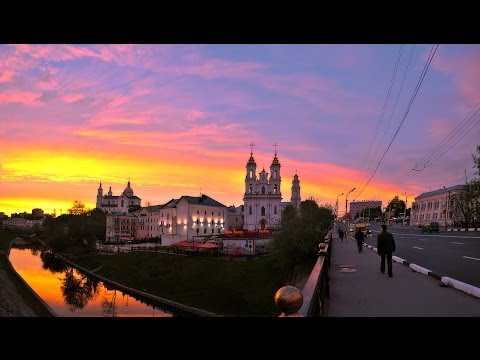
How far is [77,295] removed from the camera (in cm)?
4706

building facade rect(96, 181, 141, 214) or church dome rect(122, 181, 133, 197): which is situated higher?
church dome rect(122, 181, 133, 197)

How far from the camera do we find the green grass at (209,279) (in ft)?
115

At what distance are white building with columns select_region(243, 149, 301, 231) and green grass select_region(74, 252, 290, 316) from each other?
1931 inches

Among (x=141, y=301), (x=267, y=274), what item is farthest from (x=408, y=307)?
(x=141, y=301)

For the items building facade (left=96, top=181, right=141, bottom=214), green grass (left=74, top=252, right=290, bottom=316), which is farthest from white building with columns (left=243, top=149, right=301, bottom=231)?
building facade (left=96, top=181, right=141, bottom=214)

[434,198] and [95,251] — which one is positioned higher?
[434,198]

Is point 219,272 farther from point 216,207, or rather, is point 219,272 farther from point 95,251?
point 216,207

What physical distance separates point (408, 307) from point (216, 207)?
305 ft

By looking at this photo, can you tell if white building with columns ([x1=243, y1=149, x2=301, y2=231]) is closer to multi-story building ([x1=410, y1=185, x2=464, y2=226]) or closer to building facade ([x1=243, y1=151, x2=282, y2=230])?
building facade ([x1=243, y1=151, x2=282, y2=230])

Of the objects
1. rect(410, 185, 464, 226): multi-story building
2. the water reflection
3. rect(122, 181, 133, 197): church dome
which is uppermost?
rect(122, 181, 133, 197): church dome

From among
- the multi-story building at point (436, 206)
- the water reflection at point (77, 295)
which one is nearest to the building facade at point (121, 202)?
the water reflection at point (77, 295)

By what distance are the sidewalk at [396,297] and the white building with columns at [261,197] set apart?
9169 cm

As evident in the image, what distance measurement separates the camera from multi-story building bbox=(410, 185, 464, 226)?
89600 mm
